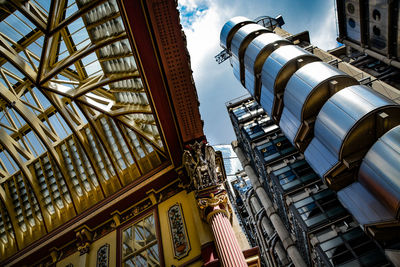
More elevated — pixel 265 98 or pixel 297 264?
pixel 265 98

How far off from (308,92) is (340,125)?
370 centimetres

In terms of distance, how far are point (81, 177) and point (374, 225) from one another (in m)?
16.3

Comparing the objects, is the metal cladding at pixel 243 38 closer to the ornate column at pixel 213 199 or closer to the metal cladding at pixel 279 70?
the metal cladding at pixel 279 70

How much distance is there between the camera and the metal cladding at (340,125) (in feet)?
38.8

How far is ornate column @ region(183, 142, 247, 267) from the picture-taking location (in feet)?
23.7

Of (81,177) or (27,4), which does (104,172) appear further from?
(27,4)

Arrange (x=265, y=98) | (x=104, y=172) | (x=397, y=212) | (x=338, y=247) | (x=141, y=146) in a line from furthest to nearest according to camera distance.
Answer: (x=265, y=98), (x=338, y=247), (x=104, y=172), (x=141, y=146), (x=397, y=212)

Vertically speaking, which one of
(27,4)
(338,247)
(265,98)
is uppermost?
(265,98)

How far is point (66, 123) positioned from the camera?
12820 mm

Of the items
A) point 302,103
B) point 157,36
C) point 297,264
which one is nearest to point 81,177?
point 157,36

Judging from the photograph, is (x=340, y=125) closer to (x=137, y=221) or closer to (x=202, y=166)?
(x=202, y=166)

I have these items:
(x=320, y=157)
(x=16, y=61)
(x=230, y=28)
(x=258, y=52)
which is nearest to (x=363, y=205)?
(x=320, y=157)

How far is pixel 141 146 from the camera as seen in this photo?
12.7 meters

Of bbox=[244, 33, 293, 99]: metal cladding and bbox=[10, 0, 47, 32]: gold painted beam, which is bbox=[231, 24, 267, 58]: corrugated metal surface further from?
bbox=[10, 0, 47, 32]: gold painted beam
